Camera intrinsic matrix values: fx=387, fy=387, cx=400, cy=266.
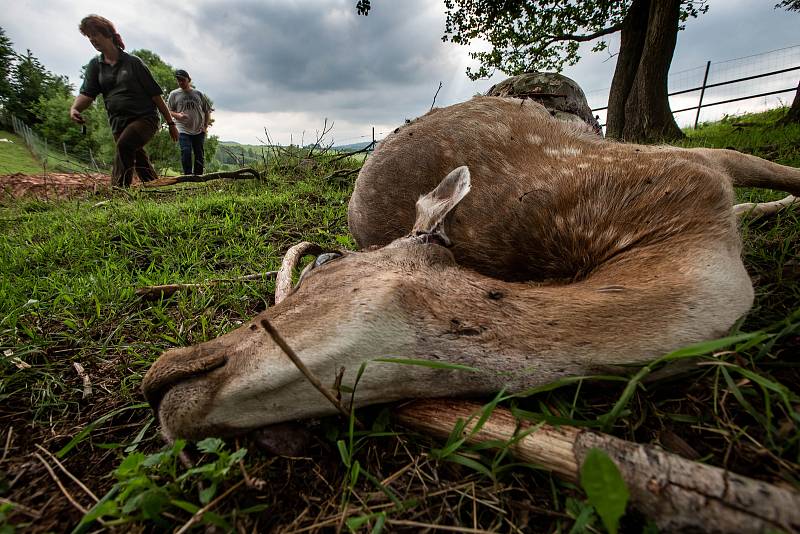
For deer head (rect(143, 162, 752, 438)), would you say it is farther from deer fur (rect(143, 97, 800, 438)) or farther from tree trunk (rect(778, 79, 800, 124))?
tree trunk (rect(778, 79, 800, 124))

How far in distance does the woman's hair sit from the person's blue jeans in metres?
2.98

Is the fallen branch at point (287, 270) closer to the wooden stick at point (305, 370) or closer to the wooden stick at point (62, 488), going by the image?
the wooden stick at point (305, 370)

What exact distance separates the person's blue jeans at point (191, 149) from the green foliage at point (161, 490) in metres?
9.34

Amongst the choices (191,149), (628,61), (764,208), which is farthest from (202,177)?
(628,61)

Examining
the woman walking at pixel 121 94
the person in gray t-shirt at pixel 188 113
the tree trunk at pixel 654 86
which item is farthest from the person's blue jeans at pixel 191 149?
the tree trunk at pixel 654 86

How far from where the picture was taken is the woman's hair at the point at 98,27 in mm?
6027

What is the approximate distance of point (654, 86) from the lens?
26.7 ft

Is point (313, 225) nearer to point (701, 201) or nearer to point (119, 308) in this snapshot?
point (119, 308)

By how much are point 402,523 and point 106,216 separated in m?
5.13

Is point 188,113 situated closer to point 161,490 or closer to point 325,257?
point 325,257

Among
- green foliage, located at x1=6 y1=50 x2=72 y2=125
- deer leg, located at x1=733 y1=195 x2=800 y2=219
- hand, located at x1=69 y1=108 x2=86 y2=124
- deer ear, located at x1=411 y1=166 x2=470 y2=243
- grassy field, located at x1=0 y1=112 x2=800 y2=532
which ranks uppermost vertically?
green foliage, located at x1=6 y1=50 x2=72 y2=125

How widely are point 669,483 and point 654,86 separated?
31.8 ft

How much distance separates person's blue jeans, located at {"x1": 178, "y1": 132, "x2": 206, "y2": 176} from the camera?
30.4 feet

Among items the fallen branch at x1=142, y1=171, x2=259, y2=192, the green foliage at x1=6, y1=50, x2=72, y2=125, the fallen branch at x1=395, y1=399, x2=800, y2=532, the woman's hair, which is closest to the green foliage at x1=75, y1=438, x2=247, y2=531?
the fallen branch at x1=395, y1=399, x2=800, y2=532
